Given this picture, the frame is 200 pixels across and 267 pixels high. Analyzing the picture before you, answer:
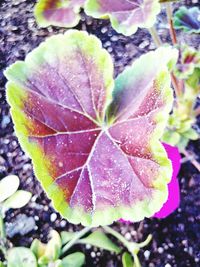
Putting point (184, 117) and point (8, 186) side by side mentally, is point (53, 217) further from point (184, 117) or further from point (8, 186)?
point (184, 117)

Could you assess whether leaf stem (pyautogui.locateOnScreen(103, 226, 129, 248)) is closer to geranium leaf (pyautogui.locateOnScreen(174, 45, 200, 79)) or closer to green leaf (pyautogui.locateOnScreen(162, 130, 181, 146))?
green leaf (pyautogui.locateOnScreen(162, 130, 181, 146))

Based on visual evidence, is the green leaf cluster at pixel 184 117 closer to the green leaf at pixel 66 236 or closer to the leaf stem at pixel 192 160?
the leaf stem at pixel 192 160

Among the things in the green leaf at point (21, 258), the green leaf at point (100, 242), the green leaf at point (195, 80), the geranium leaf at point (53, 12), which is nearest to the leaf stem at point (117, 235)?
the green leaf at point (100, 242)

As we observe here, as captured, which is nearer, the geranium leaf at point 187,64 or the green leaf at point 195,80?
the geranium leaf at point 187,64

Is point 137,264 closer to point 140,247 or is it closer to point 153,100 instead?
point 140,247

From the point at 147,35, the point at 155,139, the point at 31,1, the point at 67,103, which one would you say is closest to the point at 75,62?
the point at 67,103

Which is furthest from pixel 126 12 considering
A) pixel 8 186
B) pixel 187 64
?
pixel 8 186
